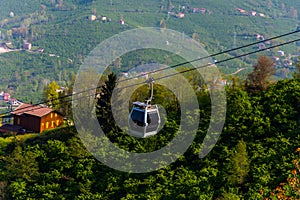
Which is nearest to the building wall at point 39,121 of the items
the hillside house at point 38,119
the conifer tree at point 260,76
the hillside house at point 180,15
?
the hillside house at point 38,119

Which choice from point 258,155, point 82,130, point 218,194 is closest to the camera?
point 218,194

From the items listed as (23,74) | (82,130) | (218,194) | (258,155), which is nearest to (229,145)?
(258,155)

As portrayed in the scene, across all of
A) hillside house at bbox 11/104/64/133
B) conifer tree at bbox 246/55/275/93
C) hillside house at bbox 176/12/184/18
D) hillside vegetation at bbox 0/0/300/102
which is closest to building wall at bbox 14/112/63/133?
hillside house at bbox 11/104/64/133

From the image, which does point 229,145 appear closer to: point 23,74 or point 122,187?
point 122,187

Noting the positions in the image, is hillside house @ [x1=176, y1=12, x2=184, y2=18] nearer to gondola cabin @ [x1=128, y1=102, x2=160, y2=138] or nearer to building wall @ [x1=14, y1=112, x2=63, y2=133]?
building wall @ [x1=14, y1=112, x2=63, y2=133]

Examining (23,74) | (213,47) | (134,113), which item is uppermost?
(134,113)

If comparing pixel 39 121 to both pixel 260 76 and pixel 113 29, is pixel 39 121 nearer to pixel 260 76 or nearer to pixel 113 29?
pixel 260 76
